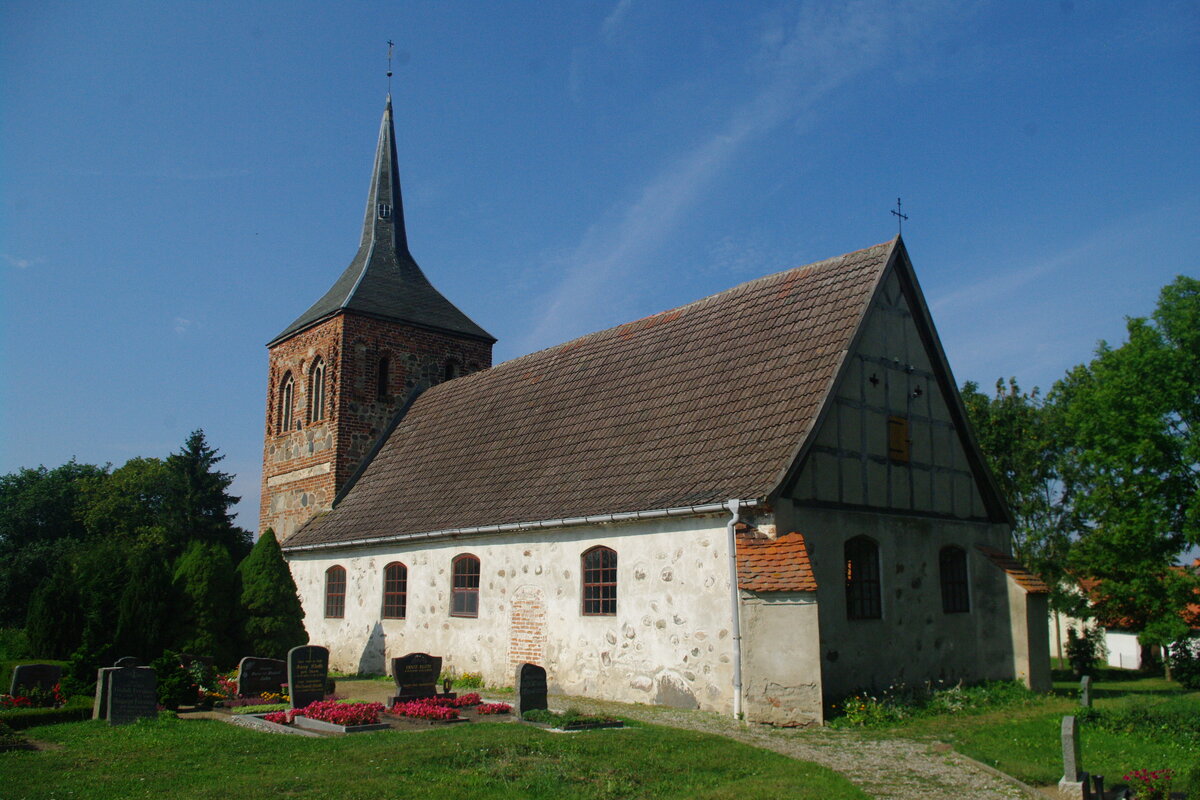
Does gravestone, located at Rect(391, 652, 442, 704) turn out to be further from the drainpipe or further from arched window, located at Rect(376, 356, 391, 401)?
arched window, located at Rect(376, 356, 391, 401)

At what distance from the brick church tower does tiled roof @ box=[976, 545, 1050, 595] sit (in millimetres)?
16616

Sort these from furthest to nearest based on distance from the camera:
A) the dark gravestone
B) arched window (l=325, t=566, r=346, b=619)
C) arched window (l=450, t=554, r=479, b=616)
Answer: arched window (l=325, t=566, r=346, b=619) < arched window (l=450, t=554, r=479, b=616) < the dark gravestone

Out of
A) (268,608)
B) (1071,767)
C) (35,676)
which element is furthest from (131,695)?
(1071,767)

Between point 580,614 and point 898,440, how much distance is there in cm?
634

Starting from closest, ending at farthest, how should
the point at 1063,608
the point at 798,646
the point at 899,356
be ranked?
the point at 798,646 < the point at 899,356 < the point at 1063,608

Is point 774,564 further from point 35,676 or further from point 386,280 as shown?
point 386,280

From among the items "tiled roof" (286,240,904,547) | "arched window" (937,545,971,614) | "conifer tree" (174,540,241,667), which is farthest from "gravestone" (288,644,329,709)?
"arched window" (937,545,971,614)

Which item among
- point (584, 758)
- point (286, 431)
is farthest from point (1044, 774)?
point (286, 431)

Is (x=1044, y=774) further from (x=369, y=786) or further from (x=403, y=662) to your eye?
(x=403, y=662)

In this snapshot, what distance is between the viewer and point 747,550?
44.1 ft

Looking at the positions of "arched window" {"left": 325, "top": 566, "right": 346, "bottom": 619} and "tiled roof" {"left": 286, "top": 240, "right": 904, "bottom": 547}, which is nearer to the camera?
"tiled roof" {"left": 286, "top": 240, "right": 904, "bottom": 547}

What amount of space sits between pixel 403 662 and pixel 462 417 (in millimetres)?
10081

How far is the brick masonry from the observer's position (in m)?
26.5

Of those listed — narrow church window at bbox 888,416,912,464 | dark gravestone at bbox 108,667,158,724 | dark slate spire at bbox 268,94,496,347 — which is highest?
dark slate spire at bbox 268,94,496,347
